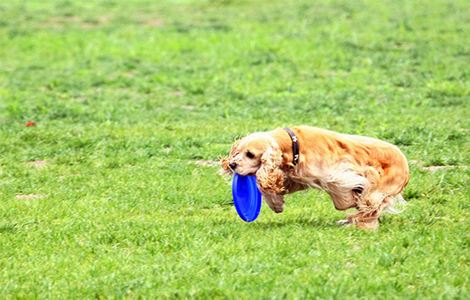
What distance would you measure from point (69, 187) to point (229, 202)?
1819 millimetres

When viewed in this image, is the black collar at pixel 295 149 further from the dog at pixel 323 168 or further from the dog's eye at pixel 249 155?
the dog's eye at pixel 249 155

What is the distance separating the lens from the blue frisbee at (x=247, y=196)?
8344 millimetres

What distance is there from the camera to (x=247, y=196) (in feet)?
27.5

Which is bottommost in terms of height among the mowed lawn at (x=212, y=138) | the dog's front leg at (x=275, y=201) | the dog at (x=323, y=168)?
the mowed lawn at (x=212, y=138)

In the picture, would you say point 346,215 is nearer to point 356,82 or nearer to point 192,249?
point 192,249

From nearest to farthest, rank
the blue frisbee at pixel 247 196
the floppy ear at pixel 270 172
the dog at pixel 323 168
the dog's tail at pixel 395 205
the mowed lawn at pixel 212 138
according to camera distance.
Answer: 1. the mowed lawn at pixel 212 138
2. the floppy ear at pixel 270 172
3. the dog at pixel 323 168
4. the blue frisbee at pixel 247 196
5. the dog's tail at pixel 395 205

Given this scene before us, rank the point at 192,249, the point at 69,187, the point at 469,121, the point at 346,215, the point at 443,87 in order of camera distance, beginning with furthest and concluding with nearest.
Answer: the point at 443,87 < the point at 469,121 < the point at 69,187 < the point at 346,215 < the point at 192,249

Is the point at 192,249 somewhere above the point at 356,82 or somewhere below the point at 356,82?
above

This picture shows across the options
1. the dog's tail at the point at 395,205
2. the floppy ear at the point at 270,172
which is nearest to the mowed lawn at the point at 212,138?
the dog's tail at the point at 395,205

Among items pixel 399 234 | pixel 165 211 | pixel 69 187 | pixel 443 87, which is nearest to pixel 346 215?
pixel 399 234

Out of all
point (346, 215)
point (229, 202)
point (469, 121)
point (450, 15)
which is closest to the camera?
point (346, 215)

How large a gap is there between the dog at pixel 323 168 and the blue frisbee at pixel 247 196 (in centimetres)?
7

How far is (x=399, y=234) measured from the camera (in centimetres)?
811

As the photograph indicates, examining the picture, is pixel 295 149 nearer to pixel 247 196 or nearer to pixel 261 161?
pixel 261 161
